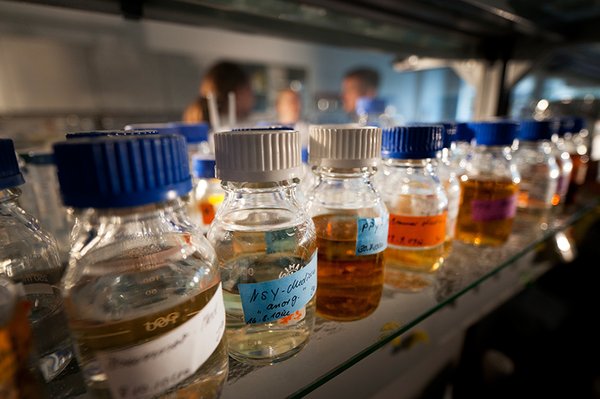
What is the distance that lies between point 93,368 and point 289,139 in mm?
248

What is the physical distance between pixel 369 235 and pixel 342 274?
6 cm

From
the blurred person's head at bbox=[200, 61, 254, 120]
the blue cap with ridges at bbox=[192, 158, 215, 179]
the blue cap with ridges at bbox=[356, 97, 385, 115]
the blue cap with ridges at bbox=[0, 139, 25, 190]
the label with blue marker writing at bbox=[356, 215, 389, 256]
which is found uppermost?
the blurred person's head at bbox=[200, 61, 254, 120]

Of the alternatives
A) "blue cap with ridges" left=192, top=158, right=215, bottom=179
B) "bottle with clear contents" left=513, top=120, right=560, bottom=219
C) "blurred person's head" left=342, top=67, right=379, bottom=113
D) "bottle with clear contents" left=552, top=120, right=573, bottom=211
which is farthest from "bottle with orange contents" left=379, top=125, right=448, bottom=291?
"blurred person's head" left=342, top=67, right=379, bottom=113

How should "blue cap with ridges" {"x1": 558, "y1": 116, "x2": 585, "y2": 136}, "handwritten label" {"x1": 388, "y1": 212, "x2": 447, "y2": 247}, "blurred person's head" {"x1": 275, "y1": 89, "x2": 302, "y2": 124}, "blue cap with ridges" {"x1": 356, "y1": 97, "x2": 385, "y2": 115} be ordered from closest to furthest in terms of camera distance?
"handwritten label" {"x1": 388, "y1": 212, "x2": 447, "y2": 247}, "blue cap with ridges" {"x1": 558, "y1": 116, "x2": 585, "y2": 136}, "blue cap with ridges" {"x1": 356, "y1": 97, "x2": 385, "y2": 115}, "blurred person's head" {"x1": 275, "y1": 89, "x2": 302, "y2": 124}

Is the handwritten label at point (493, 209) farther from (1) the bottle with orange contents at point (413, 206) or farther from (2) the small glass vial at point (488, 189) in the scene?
(1) the bottle with orange contents at point (413, 206)

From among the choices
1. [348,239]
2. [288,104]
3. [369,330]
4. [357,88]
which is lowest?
[369,330]

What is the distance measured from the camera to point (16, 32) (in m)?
2.72

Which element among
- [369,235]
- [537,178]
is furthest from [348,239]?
[537,178]

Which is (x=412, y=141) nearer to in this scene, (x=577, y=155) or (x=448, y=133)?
(x=448, y=133)

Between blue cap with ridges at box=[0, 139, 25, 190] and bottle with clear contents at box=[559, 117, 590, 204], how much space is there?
3.26ft

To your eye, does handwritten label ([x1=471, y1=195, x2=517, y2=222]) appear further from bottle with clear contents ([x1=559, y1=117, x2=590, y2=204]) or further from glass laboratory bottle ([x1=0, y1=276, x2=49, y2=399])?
glass laboratory bottle ([x1=0, y1=276, x2=49, y2=399])

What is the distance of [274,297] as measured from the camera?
0.33 metres

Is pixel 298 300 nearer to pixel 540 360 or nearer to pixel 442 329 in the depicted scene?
pixel 442 329

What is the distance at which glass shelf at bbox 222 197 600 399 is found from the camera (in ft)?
1.07
